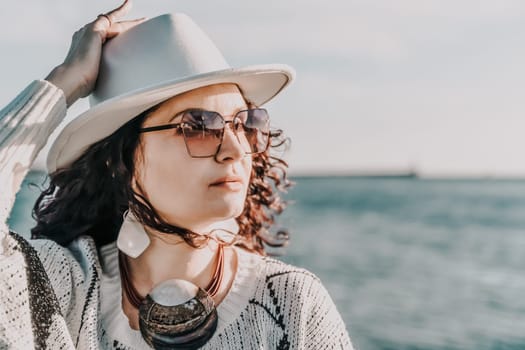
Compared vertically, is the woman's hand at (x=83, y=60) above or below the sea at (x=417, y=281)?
above

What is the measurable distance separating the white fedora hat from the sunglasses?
3.3 inches

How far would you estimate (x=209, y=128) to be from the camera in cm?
235

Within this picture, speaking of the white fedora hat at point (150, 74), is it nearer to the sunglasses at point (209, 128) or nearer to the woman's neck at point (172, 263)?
the sunglasses at point (209, 128)

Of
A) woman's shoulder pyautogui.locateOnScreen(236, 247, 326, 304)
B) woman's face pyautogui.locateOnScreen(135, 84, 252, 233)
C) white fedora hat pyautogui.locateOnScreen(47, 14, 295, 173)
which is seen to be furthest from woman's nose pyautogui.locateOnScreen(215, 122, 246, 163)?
woman's shoulder pyautogui.locateOnScreen(236, 247, 326, 304)

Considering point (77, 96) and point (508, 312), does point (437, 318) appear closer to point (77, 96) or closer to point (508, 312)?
point (508, 312)

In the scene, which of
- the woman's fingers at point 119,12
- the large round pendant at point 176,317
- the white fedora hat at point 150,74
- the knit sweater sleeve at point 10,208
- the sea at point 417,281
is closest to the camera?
the knit sweater sleeve at point 10,208

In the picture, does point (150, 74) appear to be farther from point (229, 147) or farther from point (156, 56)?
point (229, 147)

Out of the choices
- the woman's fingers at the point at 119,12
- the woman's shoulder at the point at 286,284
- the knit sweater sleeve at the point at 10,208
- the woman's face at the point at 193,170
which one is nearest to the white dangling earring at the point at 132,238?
the woman's face at the point at 193,170

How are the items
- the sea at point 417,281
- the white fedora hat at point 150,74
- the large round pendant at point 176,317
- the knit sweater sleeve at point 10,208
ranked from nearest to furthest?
the knit sweater sleeve at point 10,208, the white fedora hat at point 150,74, the large round pendant at point 176,317, the sea at point 417,281

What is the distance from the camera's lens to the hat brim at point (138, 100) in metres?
2.30

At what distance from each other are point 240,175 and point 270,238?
66 centimetres

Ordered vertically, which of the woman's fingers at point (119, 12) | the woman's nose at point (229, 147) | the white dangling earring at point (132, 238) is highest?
the woman's fingers at point (119, 12)

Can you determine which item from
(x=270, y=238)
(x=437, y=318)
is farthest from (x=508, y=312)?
(x=270, y=238)

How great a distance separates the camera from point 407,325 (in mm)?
10719
